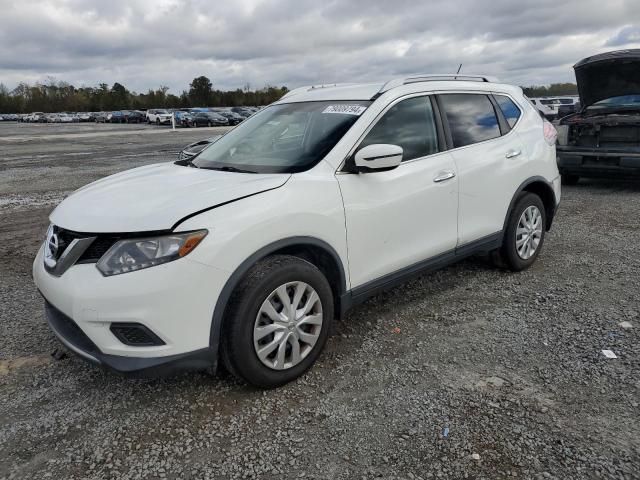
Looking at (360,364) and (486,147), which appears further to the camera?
(486,147)

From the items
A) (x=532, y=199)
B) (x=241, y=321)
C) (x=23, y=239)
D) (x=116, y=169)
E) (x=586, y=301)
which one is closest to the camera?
(x=241, y=321)

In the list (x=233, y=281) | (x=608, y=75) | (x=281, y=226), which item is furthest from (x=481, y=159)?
(x=608, y=75)

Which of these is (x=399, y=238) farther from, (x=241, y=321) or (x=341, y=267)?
(x=241, y=321)

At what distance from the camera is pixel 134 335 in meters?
2.56

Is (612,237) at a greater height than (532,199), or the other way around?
(532,199)

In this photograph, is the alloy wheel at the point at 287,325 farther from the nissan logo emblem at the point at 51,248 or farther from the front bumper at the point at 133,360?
the nissan logo emblem at the point at 51,248

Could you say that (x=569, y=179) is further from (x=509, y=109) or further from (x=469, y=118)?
(x=469, y=118)

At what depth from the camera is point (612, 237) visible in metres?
6.02

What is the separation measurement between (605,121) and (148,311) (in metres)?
8.33

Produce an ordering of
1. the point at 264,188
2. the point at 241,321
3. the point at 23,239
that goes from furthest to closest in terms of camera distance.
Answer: the point at 23,239 < the point at 264,188 < the point at 241,321

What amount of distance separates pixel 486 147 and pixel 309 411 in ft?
8.80

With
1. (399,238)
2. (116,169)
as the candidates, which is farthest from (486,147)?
(116,169)

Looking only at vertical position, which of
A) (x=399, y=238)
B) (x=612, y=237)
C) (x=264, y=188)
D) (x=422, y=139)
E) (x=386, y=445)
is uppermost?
(x=422, y=139)

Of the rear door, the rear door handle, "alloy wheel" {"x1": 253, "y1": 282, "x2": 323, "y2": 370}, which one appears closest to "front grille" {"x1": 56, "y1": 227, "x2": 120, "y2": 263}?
"alloy wheel" {"x1": 253, "y1": 282, "x2": 323, "y2": 370}
